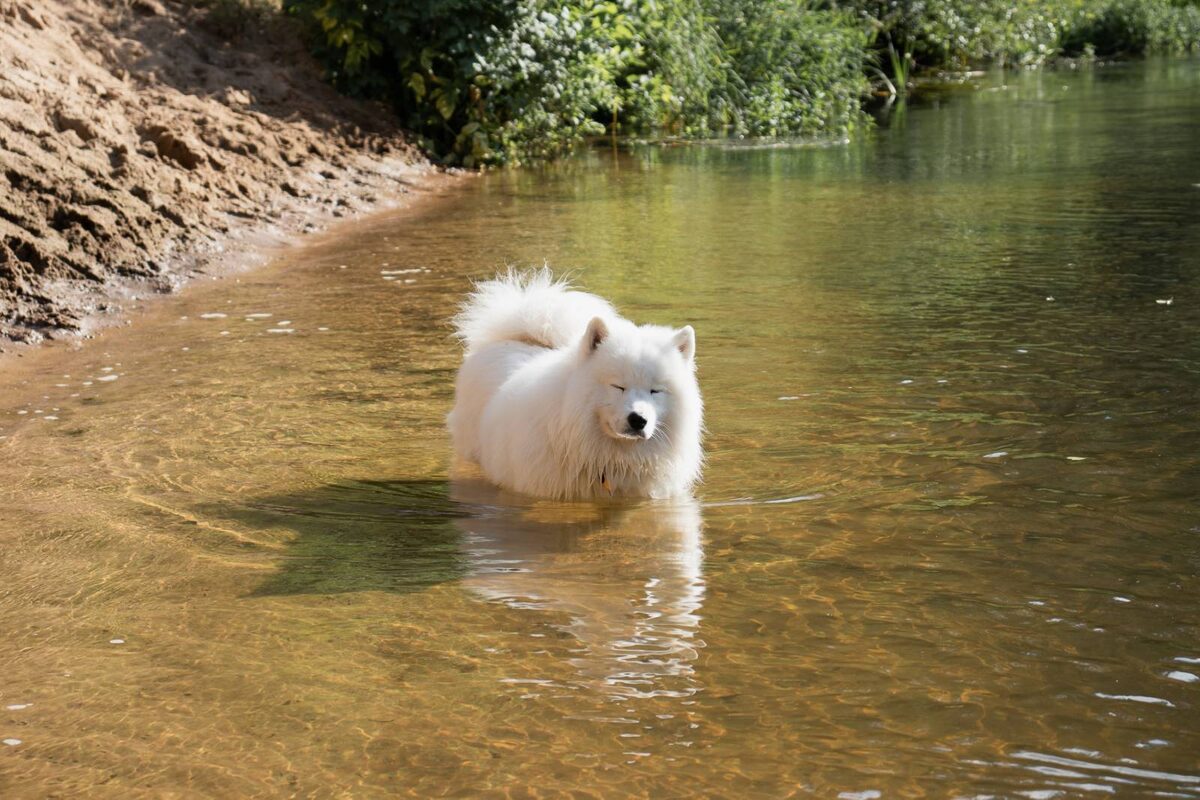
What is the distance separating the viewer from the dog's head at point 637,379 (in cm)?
579

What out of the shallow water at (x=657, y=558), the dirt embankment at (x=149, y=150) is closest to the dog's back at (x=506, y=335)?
the shallow water at (x=657, y=558)

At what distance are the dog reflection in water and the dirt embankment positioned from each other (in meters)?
4.89

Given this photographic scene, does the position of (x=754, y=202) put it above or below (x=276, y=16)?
below

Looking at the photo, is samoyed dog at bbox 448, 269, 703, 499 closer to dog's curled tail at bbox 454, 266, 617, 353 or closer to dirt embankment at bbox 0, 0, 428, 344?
dog's curled tail at bbox 454, 266, 617, 353

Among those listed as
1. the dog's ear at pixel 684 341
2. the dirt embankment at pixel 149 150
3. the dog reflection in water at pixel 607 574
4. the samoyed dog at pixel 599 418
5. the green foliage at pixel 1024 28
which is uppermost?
the green foliage at pixel 1024 28

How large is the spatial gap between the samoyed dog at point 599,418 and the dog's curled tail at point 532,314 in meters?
0.18

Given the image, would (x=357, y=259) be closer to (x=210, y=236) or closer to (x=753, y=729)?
(x=210, y=236)

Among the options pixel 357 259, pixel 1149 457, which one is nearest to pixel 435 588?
pixel 1149 457

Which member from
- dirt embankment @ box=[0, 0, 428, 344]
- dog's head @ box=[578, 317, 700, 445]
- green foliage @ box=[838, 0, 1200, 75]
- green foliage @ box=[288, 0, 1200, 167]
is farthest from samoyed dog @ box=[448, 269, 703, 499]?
green foliage @ box=[838, 0, 1200, 75]

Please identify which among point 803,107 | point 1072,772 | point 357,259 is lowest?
point 1072,772

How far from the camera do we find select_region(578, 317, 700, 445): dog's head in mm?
5789

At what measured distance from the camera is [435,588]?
518cm

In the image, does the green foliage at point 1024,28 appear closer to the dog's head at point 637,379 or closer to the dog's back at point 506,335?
the dog's back at point 506,335

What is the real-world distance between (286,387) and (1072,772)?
550cm
